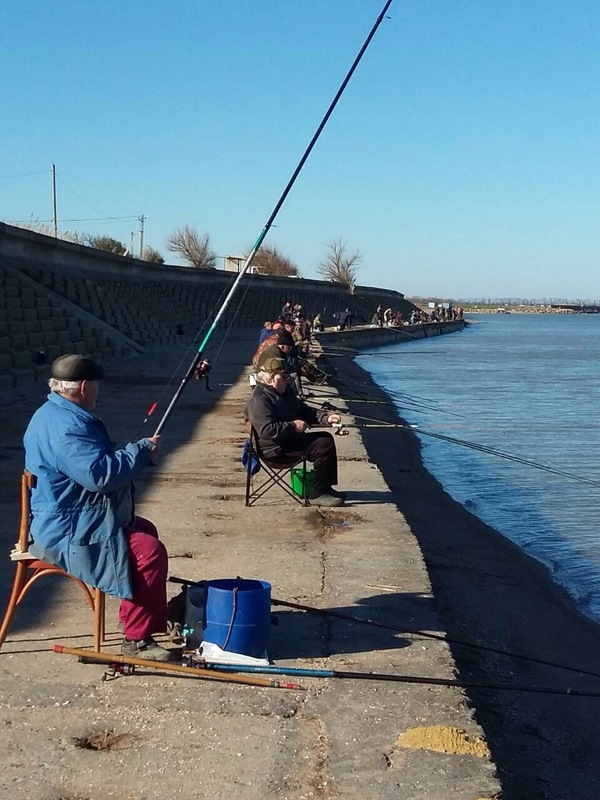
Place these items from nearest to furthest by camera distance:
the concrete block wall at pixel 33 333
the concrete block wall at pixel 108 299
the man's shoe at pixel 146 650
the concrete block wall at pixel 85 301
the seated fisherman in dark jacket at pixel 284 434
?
the man's shoe at pixel 146 650 < the seated fisherman in dark jacket at pixel 284 434 < the concrete block wall at pixel 33 333 < the concrete block wall at pixel 85 301 < the concrete block wall at pixel 108 299

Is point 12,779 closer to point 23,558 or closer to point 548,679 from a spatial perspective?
point 23,558

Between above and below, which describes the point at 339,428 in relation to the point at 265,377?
below

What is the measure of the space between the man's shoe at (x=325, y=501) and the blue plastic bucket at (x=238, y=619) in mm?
3530

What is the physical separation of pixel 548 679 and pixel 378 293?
309ft

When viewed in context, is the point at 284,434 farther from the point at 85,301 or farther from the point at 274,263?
the point at 274,263

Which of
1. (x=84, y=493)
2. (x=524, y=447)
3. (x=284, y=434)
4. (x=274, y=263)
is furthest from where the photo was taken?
(x=274, y=263)

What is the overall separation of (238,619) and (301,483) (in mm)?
3663

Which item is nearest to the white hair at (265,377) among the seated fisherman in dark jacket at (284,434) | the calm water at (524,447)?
the seated fisherman in dark jacket at (284,434)

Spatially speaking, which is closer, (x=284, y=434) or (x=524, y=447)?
(x=284, y=434)

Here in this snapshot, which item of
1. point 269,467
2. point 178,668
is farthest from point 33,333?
point 178,668

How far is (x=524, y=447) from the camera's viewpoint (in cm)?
1891

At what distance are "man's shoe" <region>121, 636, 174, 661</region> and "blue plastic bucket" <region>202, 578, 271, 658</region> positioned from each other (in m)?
0.21

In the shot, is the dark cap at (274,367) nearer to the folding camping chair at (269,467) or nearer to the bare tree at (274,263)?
the folding camping chair at (269,467)

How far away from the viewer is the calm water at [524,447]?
11.0 metres
